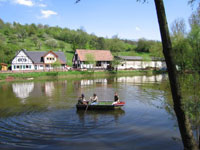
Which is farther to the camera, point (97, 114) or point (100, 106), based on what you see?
point (100, 106)

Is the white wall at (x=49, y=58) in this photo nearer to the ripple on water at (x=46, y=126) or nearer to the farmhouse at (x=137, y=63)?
the farmhouse at (x=137, y=63)

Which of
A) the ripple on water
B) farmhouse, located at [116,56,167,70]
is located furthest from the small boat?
farmhouse, located at [116,56,167,70]

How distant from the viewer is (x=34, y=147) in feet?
34.0

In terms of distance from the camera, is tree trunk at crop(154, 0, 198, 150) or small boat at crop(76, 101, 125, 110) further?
small boat at crop(76, 101, 125, 110)

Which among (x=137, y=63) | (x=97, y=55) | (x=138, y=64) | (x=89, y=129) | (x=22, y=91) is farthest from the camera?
(x=138, y=64)

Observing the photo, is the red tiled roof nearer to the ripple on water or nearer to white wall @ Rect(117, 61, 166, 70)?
white wall @ Rect(117, 61, 166, 70)

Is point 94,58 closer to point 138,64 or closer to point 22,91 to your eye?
point 138,64

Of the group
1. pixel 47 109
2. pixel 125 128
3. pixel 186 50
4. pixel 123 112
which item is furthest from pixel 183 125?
pixel 47 109

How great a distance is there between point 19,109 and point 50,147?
1036 cm

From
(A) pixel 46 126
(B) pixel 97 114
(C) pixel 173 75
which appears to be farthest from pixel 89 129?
(C) pixel 173 75

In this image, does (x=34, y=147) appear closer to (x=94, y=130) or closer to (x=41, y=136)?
(x=41, y=136)

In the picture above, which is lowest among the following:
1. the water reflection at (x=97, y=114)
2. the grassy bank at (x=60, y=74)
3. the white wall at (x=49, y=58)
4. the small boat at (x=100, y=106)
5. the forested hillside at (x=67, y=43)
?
the water reflection at (x=97, y=114)

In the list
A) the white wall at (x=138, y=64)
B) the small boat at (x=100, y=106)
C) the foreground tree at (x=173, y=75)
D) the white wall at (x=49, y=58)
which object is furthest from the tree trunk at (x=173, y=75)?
the white wall at (x=138, y=64)

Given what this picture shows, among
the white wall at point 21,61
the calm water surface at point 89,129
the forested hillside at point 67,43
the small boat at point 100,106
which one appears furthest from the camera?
the forested hillside at point 67,43
